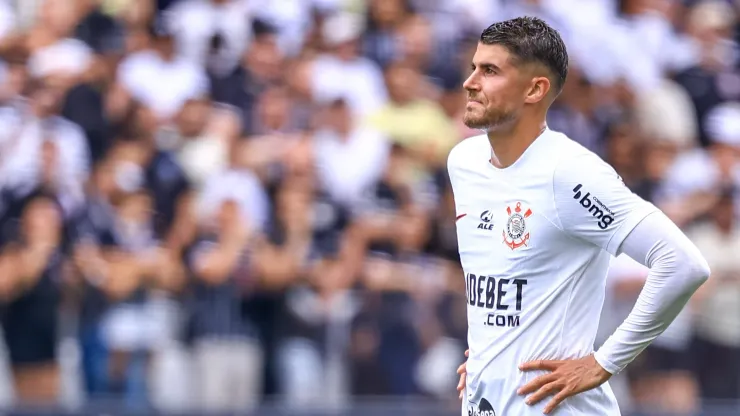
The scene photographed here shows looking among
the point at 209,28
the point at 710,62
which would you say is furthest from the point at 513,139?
the point at 710,62

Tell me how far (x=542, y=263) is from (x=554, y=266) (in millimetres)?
46

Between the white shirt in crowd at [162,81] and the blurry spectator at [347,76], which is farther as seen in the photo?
the blurry spectator at [347,76]

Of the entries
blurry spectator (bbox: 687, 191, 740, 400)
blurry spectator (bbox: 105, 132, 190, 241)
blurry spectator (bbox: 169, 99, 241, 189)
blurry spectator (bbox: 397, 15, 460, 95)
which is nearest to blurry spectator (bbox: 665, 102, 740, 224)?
blurry spectator (bbox: 687, 191, 740, 400)

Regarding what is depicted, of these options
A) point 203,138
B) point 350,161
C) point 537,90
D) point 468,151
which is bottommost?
point 468,151

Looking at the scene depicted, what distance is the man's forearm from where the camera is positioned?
471 cm

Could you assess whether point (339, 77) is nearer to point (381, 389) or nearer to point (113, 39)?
point (113, 39)

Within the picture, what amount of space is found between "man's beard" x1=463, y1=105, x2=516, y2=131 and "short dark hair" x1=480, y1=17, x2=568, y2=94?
21cm

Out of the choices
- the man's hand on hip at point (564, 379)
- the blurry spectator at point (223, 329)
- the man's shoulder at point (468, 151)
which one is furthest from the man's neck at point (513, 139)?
the blurry spectator at point (223, 329)

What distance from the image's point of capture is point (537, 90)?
16.6ft

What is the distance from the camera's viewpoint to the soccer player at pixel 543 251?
189 inches

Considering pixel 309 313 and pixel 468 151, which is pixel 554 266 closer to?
pixel 468 151

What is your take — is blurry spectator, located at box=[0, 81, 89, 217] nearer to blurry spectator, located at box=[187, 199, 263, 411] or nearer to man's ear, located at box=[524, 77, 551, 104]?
blurry spectator, located at box=[187, 199, 263, 411]

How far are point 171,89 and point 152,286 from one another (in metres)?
2.64

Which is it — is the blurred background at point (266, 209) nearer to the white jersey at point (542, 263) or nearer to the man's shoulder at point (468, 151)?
the man's shoulder at point (468, 151)
